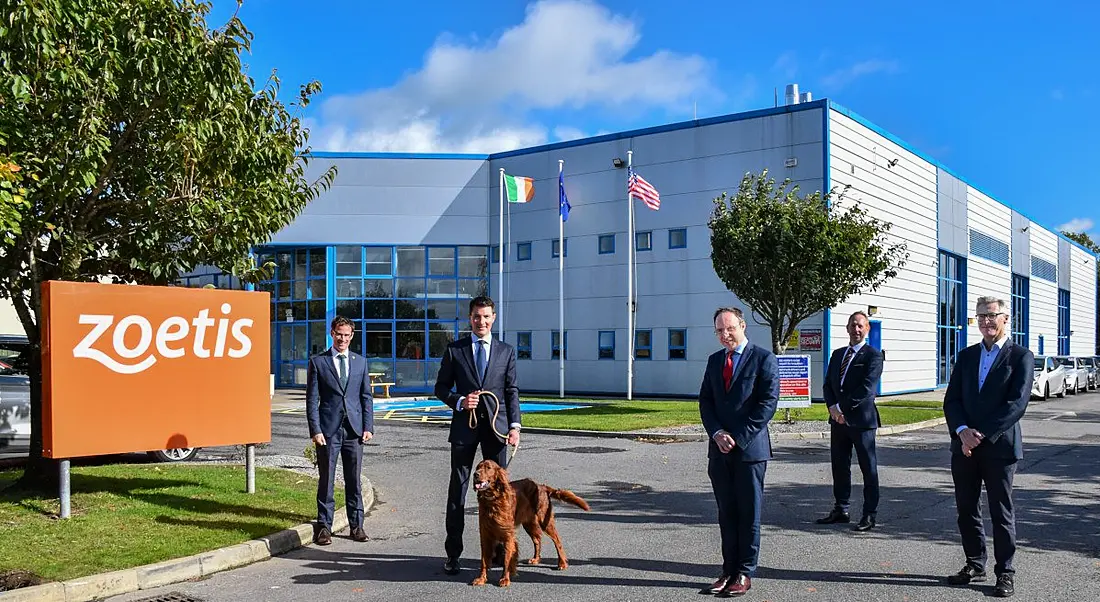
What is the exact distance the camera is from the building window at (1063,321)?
200 feet

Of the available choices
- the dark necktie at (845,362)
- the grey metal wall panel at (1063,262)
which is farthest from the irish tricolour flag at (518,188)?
the grey metal wall panel at (1063,262)

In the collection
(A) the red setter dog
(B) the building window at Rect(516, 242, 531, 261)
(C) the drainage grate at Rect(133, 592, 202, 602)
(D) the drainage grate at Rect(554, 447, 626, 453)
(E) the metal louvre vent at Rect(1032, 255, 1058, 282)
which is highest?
(E) the metal louvre vent at Rect(1032, 255, 1058, 282)

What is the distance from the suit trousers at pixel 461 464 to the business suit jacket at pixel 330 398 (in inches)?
61.4

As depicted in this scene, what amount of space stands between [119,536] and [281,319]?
97.4ft

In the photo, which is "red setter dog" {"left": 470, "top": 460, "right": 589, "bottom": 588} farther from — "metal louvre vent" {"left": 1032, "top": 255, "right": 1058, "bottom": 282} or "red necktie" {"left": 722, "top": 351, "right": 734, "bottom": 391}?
"metal louvre vent" {"left": 1032, "top": 255, "right": 1058, "bottom": 282}

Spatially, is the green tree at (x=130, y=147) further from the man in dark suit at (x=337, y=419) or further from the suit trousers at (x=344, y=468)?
the suit trousers at (x=344, y=468)

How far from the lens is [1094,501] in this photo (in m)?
10.1

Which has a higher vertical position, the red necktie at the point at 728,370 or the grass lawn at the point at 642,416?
the red necktie at the point at 728,370

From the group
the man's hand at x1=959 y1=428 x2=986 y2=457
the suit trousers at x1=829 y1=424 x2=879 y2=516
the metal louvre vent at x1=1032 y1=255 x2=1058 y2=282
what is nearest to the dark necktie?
the suit trousers at x1=829 y1=424 x2=879 y2=516

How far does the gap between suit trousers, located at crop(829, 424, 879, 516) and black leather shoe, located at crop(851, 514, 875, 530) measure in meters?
0.03

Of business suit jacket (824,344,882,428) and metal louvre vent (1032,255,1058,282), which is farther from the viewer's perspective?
metal louvre vent (1032,255,1058,282)

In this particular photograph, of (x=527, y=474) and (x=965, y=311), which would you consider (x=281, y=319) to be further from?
(x=965, y=311)

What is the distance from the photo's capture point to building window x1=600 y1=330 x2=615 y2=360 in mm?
32781

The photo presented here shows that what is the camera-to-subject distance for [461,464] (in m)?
7.08
